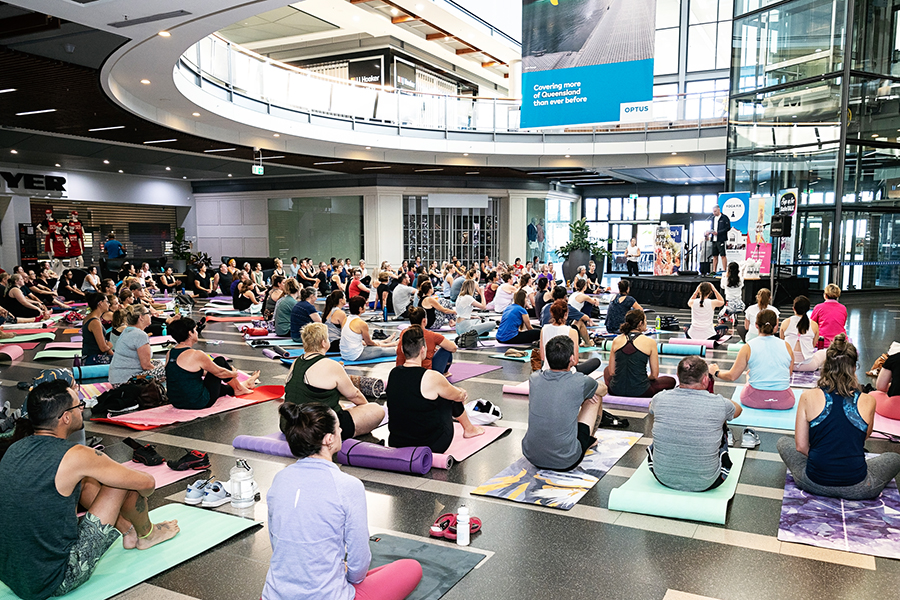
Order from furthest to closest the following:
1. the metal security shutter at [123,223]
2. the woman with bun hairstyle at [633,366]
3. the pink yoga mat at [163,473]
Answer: the metal security shutter at [123,223]
the woman with bun hairstyle at [633,366]
the pink yoga mat at [163,473]

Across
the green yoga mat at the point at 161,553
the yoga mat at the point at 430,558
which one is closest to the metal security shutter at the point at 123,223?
the green yoga mat at the point at 161,553

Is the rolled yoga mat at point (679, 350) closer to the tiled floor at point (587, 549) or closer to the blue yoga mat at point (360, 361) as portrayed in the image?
the blue yoga mat at point (360, 361)

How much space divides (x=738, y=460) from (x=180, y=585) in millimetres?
4274

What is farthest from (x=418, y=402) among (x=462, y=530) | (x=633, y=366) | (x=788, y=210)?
(x=788, y=210)

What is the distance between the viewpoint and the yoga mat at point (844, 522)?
3.94m

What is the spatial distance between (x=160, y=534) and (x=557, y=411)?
2895 millimetres

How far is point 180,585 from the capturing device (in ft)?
12.0

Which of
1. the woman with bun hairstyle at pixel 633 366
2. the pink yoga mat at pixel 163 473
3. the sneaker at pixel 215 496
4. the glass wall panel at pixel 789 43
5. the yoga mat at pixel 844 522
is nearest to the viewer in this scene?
the yoga mat at pixel 844 522

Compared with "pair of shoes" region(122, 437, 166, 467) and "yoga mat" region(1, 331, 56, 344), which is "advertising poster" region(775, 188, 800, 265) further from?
"yoga mat" region(1, 331, 56, 344)

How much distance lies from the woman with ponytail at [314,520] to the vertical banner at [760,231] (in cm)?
1522

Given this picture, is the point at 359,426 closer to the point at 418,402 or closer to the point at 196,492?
the point at 418,402

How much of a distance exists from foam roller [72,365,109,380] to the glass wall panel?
1636 cm

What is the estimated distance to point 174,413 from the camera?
23.2 ft

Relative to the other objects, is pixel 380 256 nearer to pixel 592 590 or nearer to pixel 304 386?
pixel 304 386
